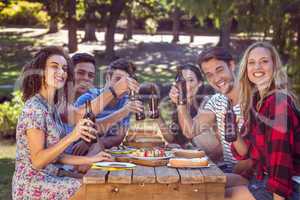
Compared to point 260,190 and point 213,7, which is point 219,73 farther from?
point 213,7

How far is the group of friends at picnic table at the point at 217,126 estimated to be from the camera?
3.47 m

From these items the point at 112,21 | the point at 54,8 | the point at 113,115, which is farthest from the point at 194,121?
the point at 112,21

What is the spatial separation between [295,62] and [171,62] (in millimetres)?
14746

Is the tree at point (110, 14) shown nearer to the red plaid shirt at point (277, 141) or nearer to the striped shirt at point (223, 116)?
the striped shirt at point (223, 116)

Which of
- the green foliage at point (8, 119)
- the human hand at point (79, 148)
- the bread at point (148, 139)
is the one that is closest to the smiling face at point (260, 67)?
the bread at point (148, 139)

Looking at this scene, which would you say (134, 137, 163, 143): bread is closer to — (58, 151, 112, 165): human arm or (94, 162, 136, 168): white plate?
(58, 151, 112, 165): human arm

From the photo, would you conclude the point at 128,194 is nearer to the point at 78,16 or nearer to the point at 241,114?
the point at 241,114

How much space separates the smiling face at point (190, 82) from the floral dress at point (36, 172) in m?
1.56

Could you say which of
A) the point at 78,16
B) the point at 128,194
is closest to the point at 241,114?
the point at 128,194

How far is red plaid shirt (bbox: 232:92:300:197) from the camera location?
3.36 m

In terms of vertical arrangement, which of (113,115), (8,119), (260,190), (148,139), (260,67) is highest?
(260,67)

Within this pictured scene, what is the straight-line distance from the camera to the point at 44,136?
3.57 meters

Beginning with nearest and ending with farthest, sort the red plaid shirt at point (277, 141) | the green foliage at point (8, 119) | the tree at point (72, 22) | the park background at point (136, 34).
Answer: the red plaid shirt at point (277, 141) < the park background at point (136, 34) < the green foliage at point (8, 119) < the tree at point (72, 22)

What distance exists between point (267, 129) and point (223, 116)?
0.92 metres
